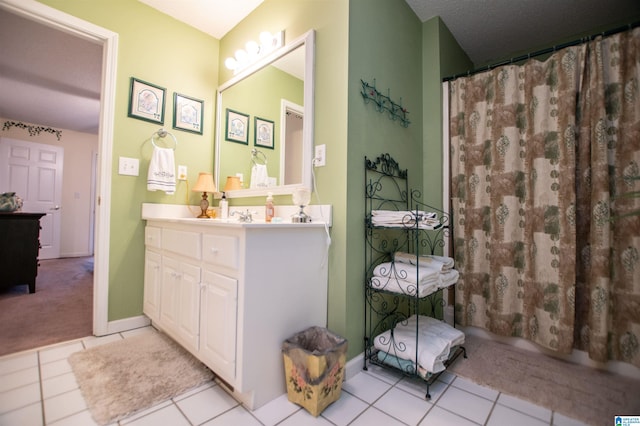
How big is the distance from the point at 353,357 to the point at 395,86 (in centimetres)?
176

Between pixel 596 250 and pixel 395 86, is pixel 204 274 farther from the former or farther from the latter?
pixel 596 250

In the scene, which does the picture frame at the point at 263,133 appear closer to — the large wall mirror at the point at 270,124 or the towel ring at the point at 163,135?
the large wall mirror at the point at 270,124

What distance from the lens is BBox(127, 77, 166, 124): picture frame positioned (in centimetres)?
202

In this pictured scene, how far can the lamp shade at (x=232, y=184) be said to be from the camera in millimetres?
2261

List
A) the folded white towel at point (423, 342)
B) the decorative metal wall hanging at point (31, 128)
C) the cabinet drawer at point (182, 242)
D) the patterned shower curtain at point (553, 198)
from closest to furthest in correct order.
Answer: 1. the folded white towel at point (423, 342)
2. the cabinet drawer at point (182, 242)
3. the patterned shower curtain at point (553, 198)
4. the decorative metal wall hanging at point (31, 128)

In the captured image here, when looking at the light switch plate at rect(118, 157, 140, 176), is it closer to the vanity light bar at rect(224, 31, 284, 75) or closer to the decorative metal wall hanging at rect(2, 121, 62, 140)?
the vanity light bar at rect(224, 31, 284, 75)

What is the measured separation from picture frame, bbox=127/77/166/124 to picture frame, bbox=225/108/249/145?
492 millimetres

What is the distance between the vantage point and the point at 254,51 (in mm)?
2062

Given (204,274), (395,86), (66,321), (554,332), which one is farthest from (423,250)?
(66,321)

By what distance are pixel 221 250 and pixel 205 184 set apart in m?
1.10

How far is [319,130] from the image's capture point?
1644 millimetres

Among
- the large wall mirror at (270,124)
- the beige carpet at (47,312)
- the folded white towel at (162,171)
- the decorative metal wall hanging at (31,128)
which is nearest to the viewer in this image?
the large wall mirror at (270,124)

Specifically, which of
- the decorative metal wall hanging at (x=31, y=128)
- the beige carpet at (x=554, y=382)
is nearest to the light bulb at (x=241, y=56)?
the beige carpet at (x=554, y=382)

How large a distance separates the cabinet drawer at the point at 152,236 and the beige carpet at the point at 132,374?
622 millimetres
